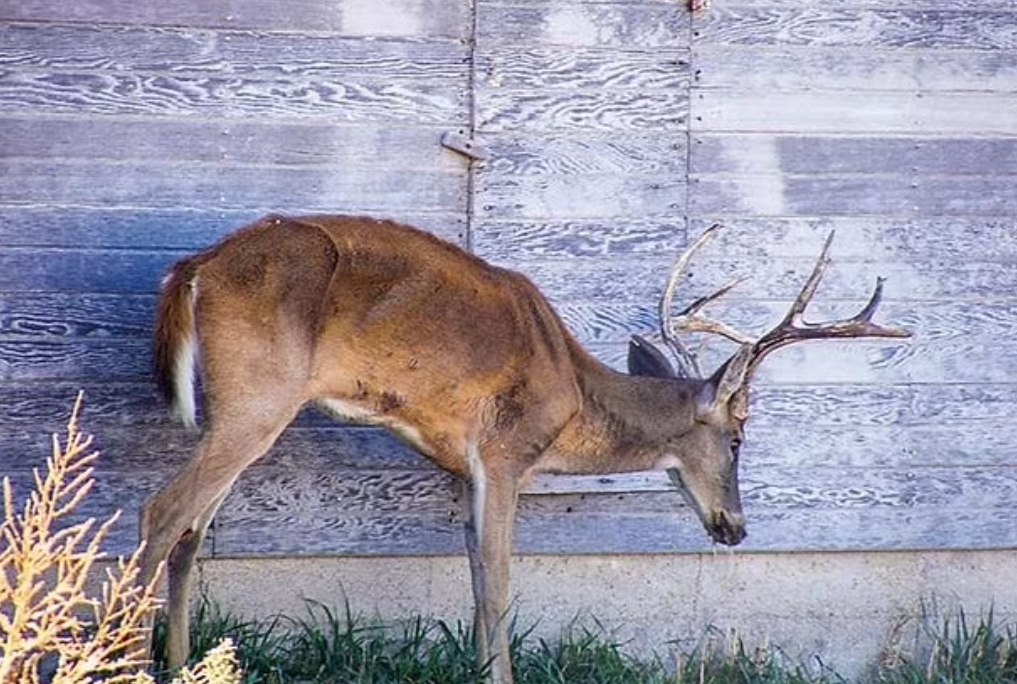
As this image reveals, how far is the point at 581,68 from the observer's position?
7.39 metres

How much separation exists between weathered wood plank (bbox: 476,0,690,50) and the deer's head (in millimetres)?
769

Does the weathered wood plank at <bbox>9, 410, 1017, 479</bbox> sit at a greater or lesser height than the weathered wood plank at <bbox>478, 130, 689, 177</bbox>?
lesser

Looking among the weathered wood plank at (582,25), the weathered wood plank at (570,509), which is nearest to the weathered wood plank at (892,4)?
the weathered wood plank at (582,25)

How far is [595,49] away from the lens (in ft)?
24.3

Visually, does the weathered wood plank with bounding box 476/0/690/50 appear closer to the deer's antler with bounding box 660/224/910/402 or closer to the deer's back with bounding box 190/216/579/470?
the deer's antler with bounding box 660/224/910/402

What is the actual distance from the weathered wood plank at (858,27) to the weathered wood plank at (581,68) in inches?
7.1

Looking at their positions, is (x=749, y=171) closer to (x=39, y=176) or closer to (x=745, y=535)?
(x=745, y=535)

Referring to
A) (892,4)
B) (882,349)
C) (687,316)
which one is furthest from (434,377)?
(892,4)

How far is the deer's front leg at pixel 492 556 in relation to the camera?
6.93m

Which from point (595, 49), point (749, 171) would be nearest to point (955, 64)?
point (749, 171)

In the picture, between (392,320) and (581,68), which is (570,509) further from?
(581,68)

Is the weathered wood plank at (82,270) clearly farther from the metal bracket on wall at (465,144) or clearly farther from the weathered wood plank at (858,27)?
the weathered wood plank at (858,27)

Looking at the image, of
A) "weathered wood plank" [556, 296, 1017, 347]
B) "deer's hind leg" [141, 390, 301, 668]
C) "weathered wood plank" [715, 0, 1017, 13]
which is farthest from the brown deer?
"weathered wood plank" [715, 0, 1017, 13]

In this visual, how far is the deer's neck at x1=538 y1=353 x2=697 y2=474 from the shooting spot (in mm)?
7246
